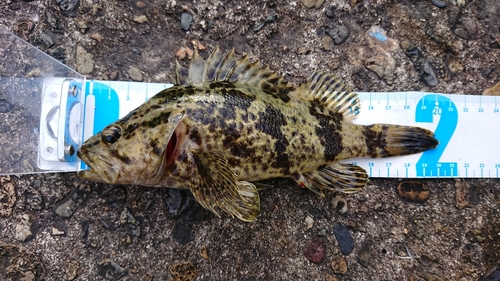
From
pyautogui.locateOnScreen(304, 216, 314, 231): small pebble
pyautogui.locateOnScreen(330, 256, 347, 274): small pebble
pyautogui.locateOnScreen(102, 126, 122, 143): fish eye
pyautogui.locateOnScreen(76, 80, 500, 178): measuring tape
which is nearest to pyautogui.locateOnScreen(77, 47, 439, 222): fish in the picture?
pyautogui.locateOnScreen(102, 126, 122, 143): fish eye

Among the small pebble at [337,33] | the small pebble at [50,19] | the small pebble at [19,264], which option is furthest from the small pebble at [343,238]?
the small pebble at [50,19]

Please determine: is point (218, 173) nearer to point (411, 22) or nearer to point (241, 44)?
point (241, 44)

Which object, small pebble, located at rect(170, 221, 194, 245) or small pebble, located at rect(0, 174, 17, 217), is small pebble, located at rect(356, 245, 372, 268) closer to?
small pebble, located at rect(170, 221, 194, 245)

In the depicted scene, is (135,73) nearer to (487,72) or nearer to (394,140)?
(394,140)

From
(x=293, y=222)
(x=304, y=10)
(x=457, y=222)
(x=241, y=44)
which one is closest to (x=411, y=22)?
(x=304, y=10)

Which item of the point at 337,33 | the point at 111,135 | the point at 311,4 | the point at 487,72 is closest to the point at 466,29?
the point at 487,72

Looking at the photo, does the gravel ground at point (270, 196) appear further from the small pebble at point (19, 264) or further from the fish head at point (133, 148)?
the fish head at point (133, 148)

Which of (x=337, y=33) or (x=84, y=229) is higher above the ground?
(x=337, y=33)
